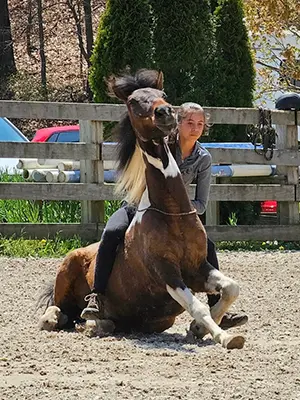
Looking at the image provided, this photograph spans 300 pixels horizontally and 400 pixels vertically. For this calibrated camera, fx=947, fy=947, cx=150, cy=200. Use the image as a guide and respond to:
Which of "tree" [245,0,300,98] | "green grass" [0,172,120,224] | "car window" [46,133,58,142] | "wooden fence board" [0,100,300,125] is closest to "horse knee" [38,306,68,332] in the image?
"wooden fence board" [0,100,300,125]

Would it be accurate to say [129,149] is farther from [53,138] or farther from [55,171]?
[53,138]

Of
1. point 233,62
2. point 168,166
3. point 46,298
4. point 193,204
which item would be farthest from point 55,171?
point 168,166

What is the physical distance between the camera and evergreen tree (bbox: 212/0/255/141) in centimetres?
1352

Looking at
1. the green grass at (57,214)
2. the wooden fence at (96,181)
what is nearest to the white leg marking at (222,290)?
the wooden fence at (96,181)

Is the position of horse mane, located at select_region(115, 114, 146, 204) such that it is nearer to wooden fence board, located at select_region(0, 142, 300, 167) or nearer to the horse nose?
the horse nose

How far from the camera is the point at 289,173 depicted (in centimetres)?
1123

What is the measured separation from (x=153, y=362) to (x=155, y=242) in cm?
91

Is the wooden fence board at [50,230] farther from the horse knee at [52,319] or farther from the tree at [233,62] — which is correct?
the horse knee at [52,319]

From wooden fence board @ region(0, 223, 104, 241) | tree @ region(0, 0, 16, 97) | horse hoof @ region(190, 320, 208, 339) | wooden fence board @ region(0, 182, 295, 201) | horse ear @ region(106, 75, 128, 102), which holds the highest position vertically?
tree @ region(0, 0, 16, 97)

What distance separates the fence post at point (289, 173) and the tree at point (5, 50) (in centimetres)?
1484

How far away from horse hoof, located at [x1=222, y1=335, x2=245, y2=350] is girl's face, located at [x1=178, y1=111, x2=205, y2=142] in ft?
4.94

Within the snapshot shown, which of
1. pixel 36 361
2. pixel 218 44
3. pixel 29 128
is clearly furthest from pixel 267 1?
pixel 36 361

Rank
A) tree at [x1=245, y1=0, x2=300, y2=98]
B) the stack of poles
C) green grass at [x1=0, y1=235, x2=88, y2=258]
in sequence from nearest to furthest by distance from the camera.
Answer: green grass at [x1=0, y1=235, x2=88, y2=258]
the stack of poles
tree at [x1=245, y1=0, x2=300, y2=98]

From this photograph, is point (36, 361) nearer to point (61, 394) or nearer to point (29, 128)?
point (61, 394)
